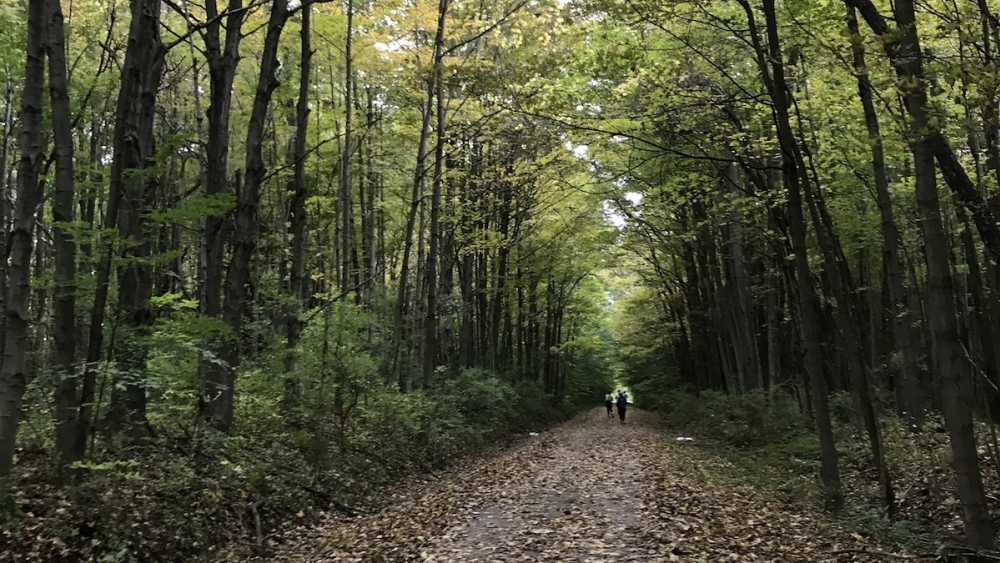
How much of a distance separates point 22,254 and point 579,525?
21.2 feet

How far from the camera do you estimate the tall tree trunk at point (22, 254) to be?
5.70m

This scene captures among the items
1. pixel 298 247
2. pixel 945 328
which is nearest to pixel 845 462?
pixel 945 328

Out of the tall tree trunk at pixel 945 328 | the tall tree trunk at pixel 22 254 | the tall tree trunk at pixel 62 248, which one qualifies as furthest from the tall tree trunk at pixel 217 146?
the tall tree trunk at pixel 945 328

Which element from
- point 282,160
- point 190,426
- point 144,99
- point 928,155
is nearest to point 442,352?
point 282,160

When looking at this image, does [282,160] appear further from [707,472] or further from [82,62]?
[707,472]

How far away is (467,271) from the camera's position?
25344 mm

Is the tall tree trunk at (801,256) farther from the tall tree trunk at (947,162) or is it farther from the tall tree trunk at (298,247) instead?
the tall tree trunk at (298,247)

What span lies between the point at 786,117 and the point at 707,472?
660cm

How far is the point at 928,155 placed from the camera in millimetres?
5527

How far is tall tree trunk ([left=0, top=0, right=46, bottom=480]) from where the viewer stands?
224 inches

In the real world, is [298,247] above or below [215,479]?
above

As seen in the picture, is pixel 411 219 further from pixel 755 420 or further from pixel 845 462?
pixel 845 462

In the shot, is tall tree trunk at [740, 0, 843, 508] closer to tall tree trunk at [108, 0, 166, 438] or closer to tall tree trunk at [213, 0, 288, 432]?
tall tree trunk at [213, 0, 288, 432]

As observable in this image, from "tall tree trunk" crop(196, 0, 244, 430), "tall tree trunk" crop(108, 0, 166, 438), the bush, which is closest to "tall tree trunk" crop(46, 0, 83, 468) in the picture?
"tall tree trunk" crop(108, 0, 166, 438)
